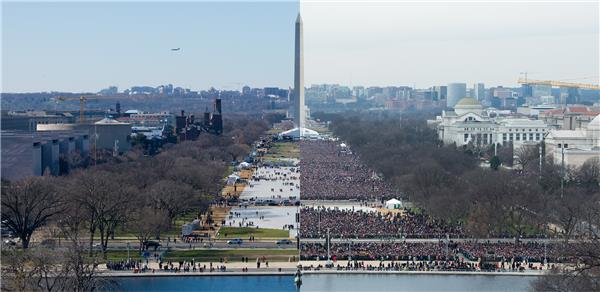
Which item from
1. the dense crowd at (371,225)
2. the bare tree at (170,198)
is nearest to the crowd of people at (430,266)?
the dense crowd at (371,225)

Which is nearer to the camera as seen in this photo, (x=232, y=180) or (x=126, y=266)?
(x=126, y=266)

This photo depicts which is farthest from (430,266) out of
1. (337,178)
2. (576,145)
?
(576,145)

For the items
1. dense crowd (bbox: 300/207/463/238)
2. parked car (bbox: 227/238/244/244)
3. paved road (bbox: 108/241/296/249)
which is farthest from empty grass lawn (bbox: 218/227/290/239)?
paved road (bbox: 108/241/296/249)

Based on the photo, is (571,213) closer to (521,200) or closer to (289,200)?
Result: (521,200)

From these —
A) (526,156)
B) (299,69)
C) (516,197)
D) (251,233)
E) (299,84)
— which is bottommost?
(251,233)

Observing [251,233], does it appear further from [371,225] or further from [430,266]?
[430,266]

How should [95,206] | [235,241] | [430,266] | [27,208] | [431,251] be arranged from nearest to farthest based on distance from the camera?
[430,266] → [431,251] → [95,206] → [27,208] → [235,241]
